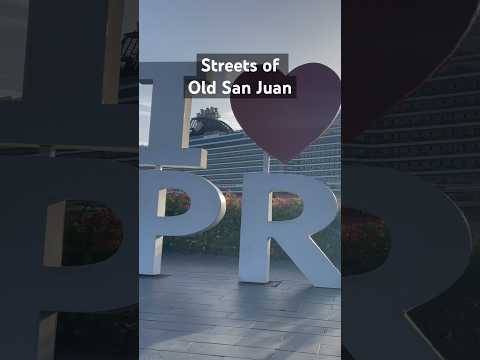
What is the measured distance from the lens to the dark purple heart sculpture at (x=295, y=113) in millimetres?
6855

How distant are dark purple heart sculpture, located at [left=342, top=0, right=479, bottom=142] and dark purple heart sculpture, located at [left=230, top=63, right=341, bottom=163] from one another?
12.7ft

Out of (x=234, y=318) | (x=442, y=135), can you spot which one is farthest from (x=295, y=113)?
(x=442, y=135)

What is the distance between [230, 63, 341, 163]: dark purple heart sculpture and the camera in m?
6.86

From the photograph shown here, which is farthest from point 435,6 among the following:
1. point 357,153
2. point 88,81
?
point 88,81

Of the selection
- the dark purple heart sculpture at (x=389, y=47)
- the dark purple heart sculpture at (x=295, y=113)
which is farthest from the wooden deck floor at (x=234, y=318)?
the dark purple heart sculpture at (x=389, y=47)

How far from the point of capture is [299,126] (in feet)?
22.8

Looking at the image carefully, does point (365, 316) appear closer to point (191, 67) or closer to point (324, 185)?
point (324, 185)

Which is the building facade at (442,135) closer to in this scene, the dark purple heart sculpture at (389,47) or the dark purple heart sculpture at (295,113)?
the dark purple heart sculpture at (389,47)

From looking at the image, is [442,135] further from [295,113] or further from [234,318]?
[295,113]

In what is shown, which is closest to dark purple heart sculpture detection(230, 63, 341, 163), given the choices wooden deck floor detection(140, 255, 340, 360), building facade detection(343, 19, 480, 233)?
wooden deck floor detection(140, 255, 340, 360)

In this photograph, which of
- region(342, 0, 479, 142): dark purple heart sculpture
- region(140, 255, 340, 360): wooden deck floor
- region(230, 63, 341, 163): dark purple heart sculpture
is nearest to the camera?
region(342, 0, 479, 142): dark purple heart sculpture

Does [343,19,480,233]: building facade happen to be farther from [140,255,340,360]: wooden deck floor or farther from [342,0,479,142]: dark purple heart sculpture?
[140,255,340,360]: wooden deck floor

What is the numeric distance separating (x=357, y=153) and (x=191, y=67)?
4989 millimetres

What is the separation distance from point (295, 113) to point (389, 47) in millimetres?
4645
